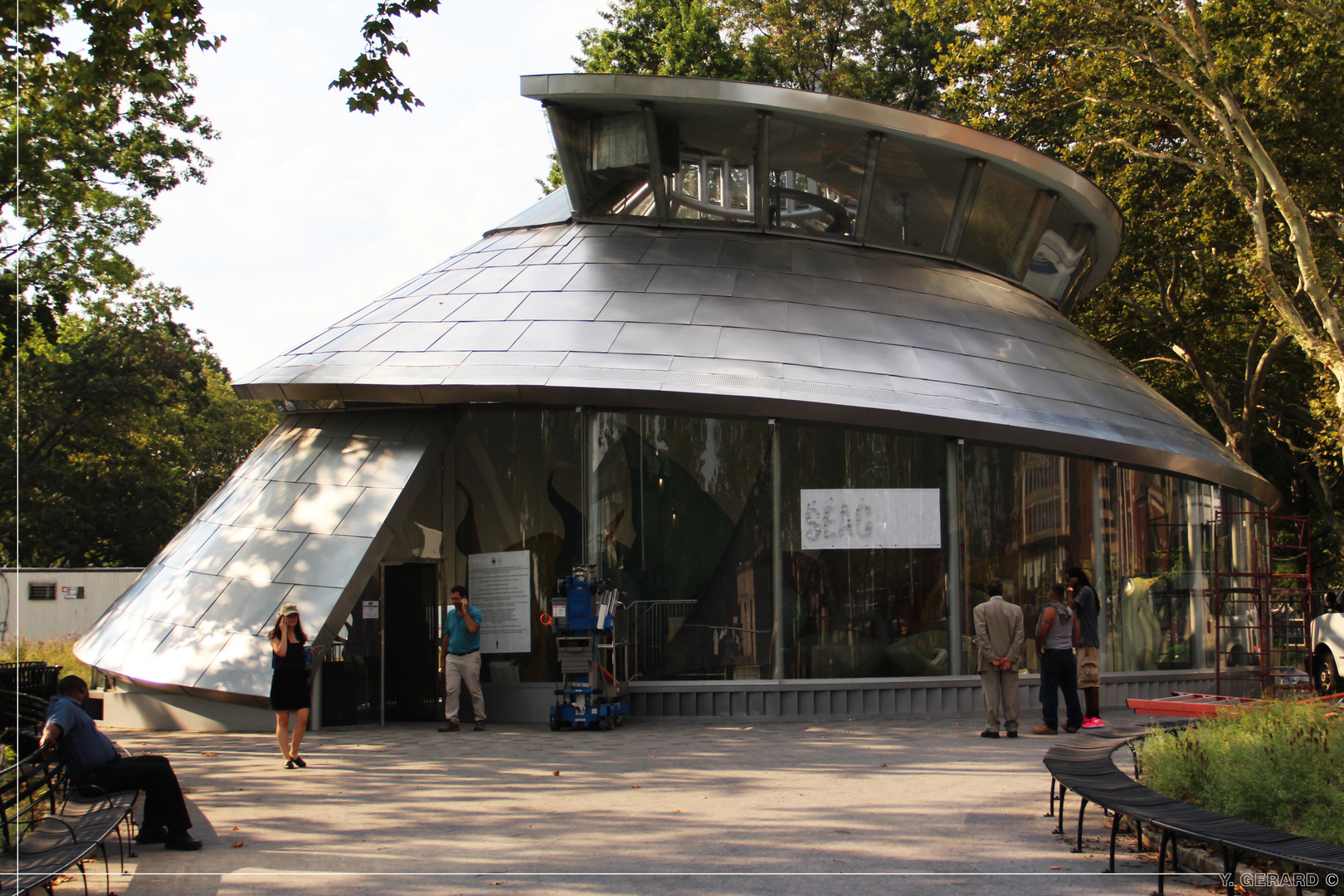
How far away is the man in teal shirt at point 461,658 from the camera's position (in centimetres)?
1320

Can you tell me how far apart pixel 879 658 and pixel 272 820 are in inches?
330

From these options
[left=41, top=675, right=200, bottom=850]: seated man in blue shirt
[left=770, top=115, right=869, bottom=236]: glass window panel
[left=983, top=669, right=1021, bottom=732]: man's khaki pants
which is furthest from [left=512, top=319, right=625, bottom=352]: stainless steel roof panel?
[left=41, top=675, right=200, bottom=850]: seated man in blue shirt

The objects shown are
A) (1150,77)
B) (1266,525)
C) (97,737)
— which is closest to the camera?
(97,737)

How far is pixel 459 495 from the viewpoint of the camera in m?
14.5

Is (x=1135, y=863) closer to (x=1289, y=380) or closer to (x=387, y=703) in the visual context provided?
(x=387, y=703)

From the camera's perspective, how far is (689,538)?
14102 mm

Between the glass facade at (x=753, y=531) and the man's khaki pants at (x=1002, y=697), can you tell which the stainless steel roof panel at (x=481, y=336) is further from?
the man's khaki pants at (x=1002, y=697)

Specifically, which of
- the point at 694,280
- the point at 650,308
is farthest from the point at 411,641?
the point at 694,280

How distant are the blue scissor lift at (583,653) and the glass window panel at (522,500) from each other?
859 millimetres

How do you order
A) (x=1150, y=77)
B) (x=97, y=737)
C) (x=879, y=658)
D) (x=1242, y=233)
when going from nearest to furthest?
(x=97, y=737), (x=879, y=658), (x=1150, y=77), (x=1242, y=233)

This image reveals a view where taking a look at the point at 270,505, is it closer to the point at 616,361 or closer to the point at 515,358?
the point at 515,358

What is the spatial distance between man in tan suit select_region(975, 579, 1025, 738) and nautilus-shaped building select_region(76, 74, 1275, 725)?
2.24m

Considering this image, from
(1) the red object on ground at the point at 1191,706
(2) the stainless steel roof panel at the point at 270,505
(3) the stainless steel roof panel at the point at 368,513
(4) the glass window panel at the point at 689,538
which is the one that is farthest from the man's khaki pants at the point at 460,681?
(1) the red object on ground at the point at 1191,706

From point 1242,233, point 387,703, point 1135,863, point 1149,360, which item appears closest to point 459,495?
point 387,703
